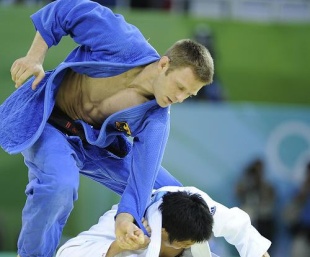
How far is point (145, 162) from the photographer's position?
3.82m

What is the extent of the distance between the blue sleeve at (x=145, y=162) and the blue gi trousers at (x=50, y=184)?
25cm

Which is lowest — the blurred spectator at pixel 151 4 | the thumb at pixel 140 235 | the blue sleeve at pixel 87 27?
the blurred spectator at pixel 151 4

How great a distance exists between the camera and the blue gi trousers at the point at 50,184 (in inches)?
145

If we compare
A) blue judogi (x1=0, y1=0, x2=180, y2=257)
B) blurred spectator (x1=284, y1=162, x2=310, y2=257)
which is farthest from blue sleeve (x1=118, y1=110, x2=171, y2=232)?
blurred spectator (x1=284, y1=162, x2=310, y2=257)

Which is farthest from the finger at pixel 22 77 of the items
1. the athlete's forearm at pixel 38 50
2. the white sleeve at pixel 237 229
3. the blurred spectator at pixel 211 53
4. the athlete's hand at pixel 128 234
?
the blurred spectator at pixel 211 53

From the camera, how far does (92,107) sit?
4031 millimetres

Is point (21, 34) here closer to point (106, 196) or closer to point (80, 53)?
point (106, 196)

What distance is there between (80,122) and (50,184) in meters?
0.45

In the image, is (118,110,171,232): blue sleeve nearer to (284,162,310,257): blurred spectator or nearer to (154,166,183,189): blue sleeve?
(154,166,183,189): blue sleeve

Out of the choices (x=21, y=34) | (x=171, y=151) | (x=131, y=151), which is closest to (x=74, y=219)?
(x=171, y=151)

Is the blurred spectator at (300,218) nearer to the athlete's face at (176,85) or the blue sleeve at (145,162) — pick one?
the blue sleeve at (145,162)

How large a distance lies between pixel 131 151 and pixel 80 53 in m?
0.59

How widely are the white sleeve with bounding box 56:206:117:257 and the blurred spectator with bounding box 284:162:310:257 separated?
4.12 m

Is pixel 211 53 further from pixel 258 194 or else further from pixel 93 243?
pixel 93 243
